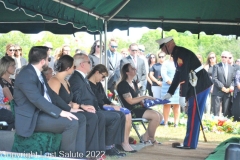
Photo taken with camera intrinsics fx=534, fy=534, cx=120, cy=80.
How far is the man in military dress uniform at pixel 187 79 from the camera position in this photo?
784cm

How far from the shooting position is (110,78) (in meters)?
11.3

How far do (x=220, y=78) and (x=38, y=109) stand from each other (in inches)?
315

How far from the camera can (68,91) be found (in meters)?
6.22

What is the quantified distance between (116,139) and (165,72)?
4.66 metres

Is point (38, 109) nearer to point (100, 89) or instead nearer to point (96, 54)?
point (100, 89)

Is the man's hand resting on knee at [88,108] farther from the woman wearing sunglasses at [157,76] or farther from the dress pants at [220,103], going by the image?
the dress pants at [220,103]

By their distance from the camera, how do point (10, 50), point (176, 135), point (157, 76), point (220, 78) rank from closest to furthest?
point (10, 50) → point (176, 135) → point (220, 78) → point (157, 76)

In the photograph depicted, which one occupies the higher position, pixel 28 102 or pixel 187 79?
pixel 187 79

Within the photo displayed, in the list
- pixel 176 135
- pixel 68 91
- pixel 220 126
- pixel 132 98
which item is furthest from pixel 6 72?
pixel 220 126

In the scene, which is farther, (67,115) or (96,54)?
(96,54)

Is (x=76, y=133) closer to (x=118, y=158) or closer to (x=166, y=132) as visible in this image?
(x=118, y=158)

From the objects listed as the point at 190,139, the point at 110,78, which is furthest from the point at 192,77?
the point at 110,78

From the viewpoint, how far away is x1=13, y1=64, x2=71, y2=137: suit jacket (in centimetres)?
514

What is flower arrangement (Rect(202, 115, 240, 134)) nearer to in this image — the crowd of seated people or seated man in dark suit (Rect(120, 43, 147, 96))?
seated man in dark suit (Rect(120, 43, 147, 96))
